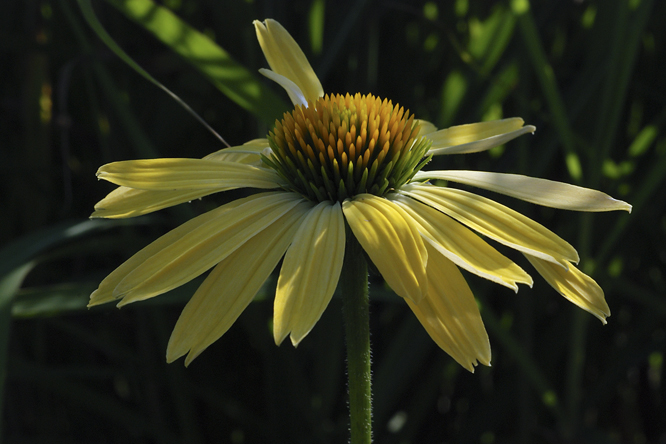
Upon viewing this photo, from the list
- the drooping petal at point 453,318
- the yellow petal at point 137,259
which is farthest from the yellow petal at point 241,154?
the drooping petal at point 453,318

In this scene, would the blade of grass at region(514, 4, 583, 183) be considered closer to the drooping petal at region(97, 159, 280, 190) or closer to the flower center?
the flower center

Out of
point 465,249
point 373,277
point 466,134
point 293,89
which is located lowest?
point 373,277

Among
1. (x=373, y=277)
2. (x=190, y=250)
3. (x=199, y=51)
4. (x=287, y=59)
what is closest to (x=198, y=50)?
(x=199, y=51)

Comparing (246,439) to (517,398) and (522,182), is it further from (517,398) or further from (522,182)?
(522,182)

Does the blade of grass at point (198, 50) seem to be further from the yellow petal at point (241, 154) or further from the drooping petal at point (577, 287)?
the drooping petal at point (577, 287)

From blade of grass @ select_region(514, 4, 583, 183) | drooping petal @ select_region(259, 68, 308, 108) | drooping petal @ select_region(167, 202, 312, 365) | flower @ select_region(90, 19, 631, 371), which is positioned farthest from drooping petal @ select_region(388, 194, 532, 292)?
blade of grass @ select_region(514, 4, 583, 183)

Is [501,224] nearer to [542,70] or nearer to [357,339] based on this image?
[357,339]
